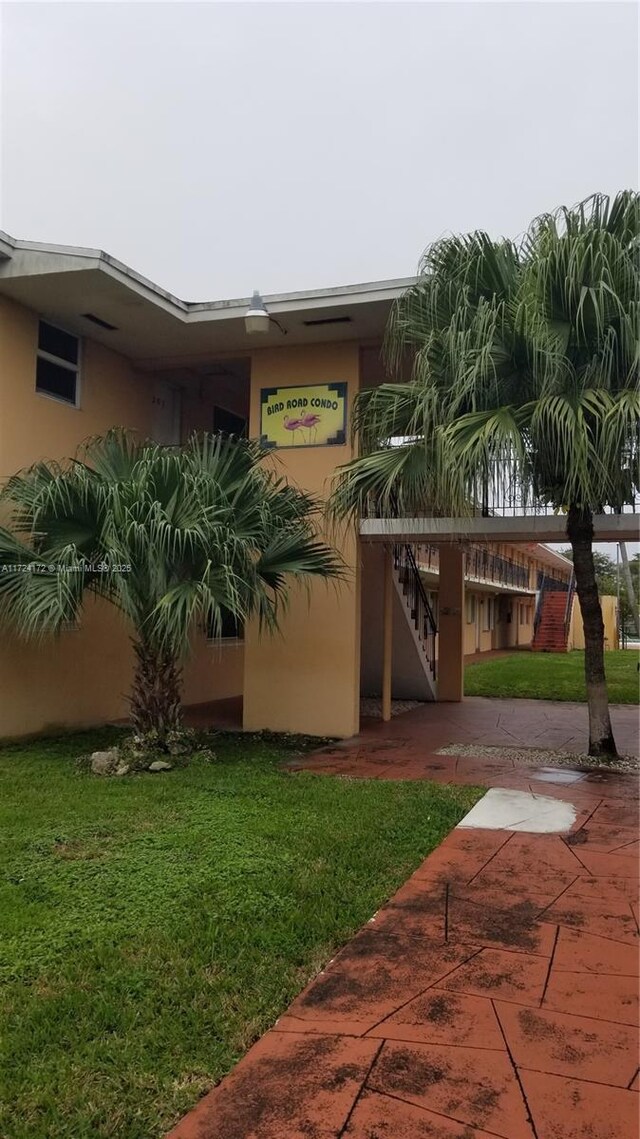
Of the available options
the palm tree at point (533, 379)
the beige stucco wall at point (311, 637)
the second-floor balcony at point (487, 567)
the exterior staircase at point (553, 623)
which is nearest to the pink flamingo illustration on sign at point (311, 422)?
the beige stucco wall at point (311, 637)

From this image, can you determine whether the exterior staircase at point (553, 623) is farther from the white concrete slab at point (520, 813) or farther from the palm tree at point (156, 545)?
the white concrete slab at point (520, 813)

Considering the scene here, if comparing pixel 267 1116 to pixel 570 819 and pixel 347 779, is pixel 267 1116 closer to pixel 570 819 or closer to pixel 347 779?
pixel 570 819

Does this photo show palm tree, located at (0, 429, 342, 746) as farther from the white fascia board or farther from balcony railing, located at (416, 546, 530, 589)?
balcony railing, located at (416, 546, 530, 589)

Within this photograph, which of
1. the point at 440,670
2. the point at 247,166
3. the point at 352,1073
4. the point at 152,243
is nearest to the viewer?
the point at 352,1073

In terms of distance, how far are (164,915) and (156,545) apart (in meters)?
4.03

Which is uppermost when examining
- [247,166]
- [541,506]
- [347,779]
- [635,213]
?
[247,166]

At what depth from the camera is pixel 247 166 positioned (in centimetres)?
1260

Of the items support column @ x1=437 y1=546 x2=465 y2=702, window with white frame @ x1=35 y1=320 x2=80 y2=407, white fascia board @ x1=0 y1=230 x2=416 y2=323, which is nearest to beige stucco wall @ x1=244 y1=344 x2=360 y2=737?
white fascia board @ x1=0 y1=230 x2=416 y2=323

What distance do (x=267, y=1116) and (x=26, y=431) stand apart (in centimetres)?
835

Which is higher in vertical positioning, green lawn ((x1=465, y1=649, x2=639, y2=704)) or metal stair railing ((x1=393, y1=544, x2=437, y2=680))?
metal stair railing ((x1=393, y1=544, x2=437, y2=680))

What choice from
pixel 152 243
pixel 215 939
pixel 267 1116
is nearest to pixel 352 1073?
pixel 267 1116

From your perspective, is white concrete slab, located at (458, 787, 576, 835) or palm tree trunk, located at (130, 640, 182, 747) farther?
palm tree trunk, located at (130, 640, 182, 747)

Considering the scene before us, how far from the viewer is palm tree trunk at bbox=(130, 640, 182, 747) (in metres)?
8.38

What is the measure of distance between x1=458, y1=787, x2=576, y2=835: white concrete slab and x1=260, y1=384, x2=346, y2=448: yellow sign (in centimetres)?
510
